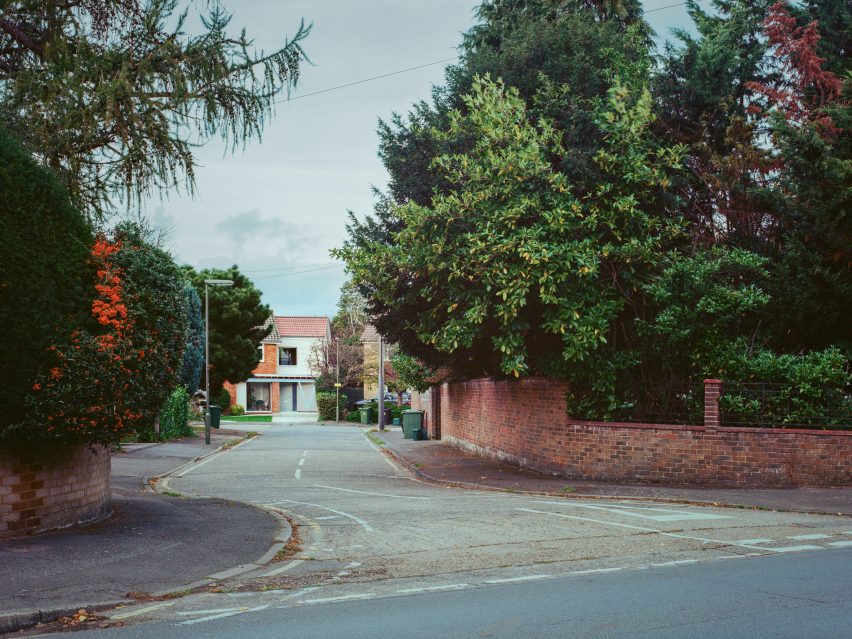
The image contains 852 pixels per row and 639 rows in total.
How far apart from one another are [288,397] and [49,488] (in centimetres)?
7530

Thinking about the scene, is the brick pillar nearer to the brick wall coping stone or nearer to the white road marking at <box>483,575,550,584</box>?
the brick wall coping stone

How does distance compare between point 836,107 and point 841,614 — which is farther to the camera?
point 836,107

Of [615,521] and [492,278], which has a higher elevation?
[492,278]

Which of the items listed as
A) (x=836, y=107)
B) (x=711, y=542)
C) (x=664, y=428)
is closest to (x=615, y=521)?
(x=711, y=542)

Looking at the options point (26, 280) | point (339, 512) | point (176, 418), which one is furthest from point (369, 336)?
point (26, 280)

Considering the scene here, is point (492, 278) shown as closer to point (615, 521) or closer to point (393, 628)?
point (615, 521)

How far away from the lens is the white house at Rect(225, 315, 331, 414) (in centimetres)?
8288

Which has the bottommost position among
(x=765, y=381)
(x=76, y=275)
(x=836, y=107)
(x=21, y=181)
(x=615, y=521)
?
(x=615, y=521)

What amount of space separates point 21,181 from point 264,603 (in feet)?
17.7

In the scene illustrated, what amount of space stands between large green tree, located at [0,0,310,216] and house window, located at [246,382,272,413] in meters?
75.7

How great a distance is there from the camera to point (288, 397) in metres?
85.4

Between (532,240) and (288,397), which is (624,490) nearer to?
(532,240)

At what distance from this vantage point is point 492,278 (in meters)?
17.5

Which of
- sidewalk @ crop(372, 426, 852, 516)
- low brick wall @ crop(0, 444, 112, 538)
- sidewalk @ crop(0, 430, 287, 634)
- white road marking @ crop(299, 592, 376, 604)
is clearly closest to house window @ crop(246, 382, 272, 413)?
sidewalk @ crop(372, 426, 852, 516)
